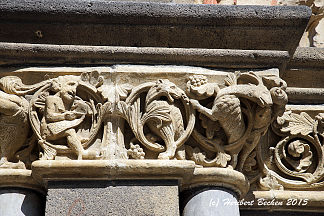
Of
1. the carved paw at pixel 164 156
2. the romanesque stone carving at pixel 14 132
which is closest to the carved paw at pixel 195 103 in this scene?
the carved paw at pixel 164 156

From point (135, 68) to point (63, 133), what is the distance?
1.29 ft

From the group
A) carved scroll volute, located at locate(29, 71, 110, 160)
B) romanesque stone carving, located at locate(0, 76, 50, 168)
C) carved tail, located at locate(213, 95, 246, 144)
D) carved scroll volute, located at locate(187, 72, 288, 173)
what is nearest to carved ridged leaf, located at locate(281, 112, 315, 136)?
carved scroll volute, located at locate(187, 72, 288, 173)

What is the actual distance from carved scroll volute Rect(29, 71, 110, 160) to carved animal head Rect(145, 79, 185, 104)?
171 millimetres

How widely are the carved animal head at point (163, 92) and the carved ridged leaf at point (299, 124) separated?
1.89 feet

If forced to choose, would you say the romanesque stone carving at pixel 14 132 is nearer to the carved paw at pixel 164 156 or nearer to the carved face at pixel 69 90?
the carved face at pixel 69 90

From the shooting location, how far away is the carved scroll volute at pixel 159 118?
2.19 meters

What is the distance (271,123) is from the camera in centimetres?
252

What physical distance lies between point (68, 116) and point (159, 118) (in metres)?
0.35

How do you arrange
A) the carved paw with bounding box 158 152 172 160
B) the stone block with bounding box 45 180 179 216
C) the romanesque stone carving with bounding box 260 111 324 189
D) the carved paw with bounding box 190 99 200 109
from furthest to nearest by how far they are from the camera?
the romanesque stone carving with bounding box 260 111 324 189 → the carved paw with bounding box 190 99 200 109 → the carved paw with bounding box 158 152 172 160 → the stone block with bounding box 45 180 179 216

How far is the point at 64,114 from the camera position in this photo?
7.22 ft

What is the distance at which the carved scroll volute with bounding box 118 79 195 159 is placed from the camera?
219 centimetres

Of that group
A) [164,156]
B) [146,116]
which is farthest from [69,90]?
[164,156]

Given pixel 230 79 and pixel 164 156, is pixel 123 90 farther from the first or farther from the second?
pixel 230 79

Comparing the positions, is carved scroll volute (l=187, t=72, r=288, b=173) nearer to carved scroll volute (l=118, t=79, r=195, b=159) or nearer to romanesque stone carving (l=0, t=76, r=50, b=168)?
carved scroll volute (l=118, t=79, r=195, b=159)
